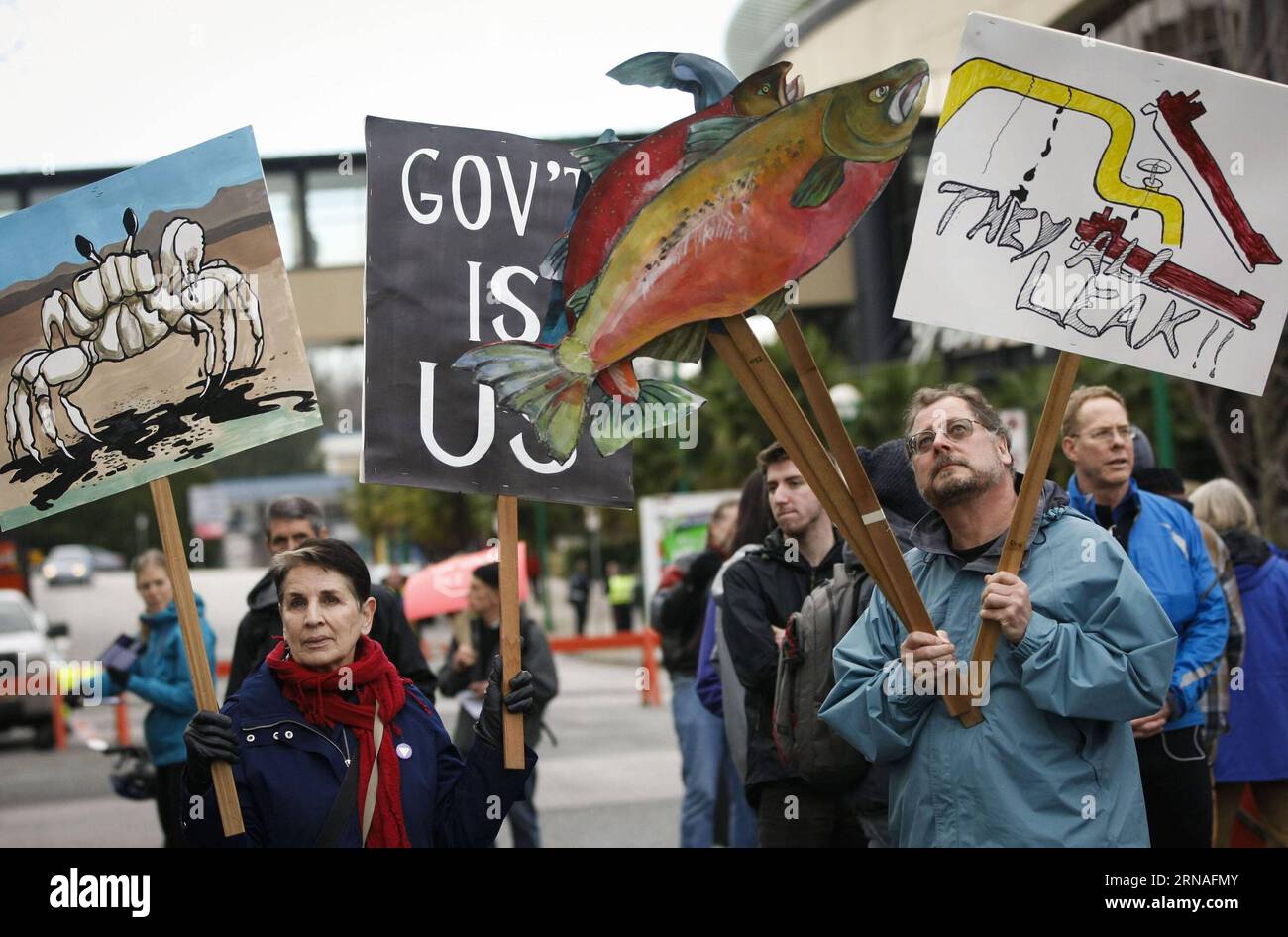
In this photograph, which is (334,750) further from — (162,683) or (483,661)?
(483,661)

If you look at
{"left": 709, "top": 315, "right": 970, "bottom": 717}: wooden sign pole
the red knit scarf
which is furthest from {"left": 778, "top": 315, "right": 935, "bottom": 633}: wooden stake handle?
the red knit scarf

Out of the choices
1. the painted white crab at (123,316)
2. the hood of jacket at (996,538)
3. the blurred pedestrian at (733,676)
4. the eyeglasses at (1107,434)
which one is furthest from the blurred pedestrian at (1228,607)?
the painted white crab at (123,316)

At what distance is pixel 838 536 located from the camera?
5043mm

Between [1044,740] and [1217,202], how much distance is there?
4.51 ft

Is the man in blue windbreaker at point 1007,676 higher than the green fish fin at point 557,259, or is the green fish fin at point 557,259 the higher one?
the green fish fin at point 557,259

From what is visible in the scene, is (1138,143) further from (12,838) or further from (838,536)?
(12,838)

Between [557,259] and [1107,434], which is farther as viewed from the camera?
[1107,434]

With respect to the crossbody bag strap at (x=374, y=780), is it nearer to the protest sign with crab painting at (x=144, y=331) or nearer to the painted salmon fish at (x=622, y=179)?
the protest sign with crab painting at (x=144, y=331)

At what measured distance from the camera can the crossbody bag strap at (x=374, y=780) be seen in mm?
3400

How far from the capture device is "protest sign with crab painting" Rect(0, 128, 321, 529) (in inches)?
144

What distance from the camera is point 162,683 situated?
6656 mm

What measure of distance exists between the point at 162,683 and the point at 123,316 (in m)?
3.36

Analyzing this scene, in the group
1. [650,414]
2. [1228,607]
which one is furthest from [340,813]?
[1228,607]

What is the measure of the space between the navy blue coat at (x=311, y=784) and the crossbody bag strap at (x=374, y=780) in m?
0.02
